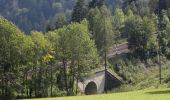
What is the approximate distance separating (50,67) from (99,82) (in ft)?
56.6

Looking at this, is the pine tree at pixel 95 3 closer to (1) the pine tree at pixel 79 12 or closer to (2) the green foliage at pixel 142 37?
(1) the pine tree at pixel 79 12

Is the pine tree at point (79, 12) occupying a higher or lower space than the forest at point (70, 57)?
higher

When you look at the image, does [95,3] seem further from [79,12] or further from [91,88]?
[91,88]

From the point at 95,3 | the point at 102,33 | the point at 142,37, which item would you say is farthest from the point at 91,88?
the point at 95,3

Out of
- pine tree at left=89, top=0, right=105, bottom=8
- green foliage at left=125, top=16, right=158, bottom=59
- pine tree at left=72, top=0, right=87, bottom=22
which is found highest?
pine tree at left=89, top=0, right=105, bottom=8

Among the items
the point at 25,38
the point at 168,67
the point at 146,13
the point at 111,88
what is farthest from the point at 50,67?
the point at 146,13

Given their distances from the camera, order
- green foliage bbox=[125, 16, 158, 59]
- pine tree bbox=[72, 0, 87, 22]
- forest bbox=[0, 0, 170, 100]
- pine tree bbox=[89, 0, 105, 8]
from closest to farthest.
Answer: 1. forest bbox=[0, 0, 170, 100]
2. green foliage bbox=[125, 16, 158, 59]
3. pine tree bbox=[72, 0, 87, 22]
4. pine tree bbox=[89, 0, 105, 8]

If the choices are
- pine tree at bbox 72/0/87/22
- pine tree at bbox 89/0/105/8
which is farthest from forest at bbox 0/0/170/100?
pine tree at bbox 89/0/105/8

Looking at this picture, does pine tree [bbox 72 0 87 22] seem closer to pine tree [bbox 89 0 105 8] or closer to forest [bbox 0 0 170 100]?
pine tree [bbox 89 0 105 8]

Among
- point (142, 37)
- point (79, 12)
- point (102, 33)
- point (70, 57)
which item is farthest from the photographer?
point (79, 12)

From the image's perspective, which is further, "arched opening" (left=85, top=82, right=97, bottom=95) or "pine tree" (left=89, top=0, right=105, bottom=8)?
"pine tree" (left=89, top=0, right=105, bottom=8)

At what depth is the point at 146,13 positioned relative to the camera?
131 m

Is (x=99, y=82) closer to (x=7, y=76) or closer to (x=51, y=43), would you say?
(x=51, y=43)

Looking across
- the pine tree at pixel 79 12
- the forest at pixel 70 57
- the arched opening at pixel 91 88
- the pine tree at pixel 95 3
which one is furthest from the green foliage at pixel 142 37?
the pine tree at pixel 95 3
